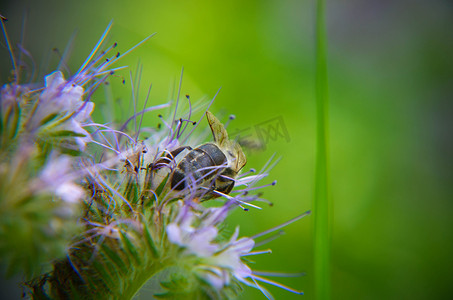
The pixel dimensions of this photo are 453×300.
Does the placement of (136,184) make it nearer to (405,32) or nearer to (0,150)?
(0,150)

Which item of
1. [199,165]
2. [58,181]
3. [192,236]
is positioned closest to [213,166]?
[199,165]

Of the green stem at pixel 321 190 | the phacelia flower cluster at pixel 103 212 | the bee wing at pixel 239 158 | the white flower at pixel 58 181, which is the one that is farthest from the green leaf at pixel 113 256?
the green stem at pixel 321 190

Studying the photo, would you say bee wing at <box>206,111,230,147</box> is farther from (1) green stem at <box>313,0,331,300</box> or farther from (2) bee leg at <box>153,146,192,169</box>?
(1) green stem at <box>313,0,331,300</box>

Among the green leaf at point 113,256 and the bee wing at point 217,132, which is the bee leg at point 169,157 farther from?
the green leaf at point 113,256

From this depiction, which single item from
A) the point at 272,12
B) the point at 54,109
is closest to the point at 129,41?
the point at 272,12

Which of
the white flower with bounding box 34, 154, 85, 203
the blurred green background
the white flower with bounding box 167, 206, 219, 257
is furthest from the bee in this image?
the blurred green background
